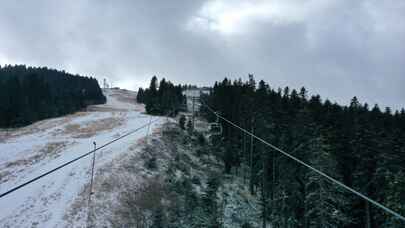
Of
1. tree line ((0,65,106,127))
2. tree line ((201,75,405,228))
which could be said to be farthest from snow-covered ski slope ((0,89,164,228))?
tree line ((201,75,405,228))

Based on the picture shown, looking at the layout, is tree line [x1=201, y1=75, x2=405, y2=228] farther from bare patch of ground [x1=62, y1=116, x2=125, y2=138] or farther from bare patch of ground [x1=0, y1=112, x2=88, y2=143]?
bare patch of ground [x1=0, y1=112, x2=88, y2=143]

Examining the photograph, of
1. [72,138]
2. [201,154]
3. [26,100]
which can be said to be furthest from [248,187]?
[26,100]

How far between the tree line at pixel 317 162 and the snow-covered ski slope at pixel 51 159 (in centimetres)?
1574

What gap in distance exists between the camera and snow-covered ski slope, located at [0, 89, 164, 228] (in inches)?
766

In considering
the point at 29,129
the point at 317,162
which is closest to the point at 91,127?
the point at 29,129

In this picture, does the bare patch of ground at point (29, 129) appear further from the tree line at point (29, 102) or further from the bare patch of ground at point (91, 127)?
the bare patch of ground at point (91, 127)

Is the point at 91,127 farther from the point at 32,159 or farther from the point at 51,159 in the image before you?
the point at 51,159

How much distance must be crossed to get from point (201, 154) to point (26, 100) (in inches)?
1756

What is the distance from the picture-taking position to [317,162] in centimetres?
2384

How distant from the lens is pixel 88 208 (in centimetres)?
2062

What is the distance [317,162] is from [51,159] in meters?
26.9

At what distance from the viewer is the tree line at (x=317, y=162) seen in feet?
76.2

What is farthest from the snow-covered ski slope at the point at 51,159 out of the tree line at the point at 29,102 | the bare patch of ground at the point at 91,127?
the tree line at the point at 29,102

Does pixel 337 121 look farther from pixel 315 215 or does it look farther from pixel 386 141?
pixel 315 215
